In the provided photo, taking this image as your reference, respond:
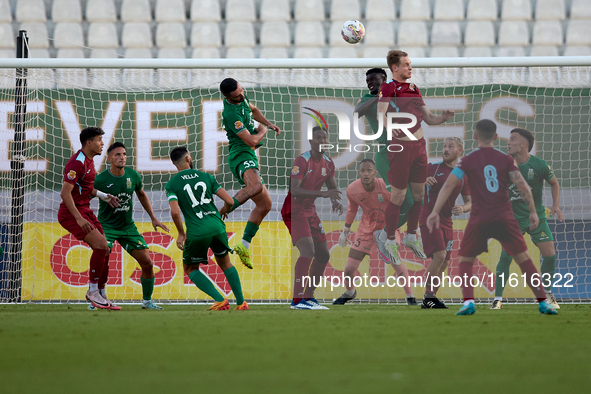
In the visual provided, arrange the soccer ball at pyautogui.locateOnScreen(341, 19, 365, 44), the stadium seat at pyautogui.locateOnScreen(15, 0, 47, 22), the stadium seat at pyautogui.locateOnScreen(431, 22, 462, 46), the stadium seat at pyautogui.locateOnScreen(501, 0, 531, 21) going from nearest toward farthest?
1. the soccer ball at pyautogui.locateOnScreen(341, 19, 365, 44)
2. the stadium seat at pyautogui.locateOnScreen(431, 22, 462, 46)
3. the stadium seat at pyautogui.locateOnScreen(15, 0, 47, 22)
4. the stadium seat at pyautogui.locateOnScreen(501, 0, 531, 21)

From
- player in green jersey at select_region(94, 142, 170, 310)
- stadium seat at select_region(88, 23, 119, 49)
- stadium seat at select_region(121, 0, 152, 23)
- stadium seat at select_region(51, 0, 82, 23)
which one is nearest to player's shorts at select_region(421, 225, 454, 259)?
player in green jersey at select_region(94, 142, 170, 310)

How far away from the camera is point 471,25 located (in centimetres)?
1170

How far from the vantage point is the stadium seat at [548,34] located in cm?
1146

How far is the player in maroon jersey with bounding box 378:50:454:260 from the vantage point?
5.50 m

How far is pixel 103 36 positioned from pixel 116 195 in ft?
21.0

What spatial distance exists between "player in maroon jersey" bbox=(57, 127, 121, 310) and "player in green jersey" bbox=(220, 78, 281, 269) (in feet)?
4.07

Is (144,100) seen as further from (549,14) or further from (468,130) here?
(549,14)

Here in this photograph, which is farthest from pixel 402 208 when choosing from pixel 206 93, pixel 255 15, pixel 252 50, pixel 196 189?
pixel 255 15

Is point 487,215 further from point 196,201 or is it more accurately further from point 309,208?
point 196,201

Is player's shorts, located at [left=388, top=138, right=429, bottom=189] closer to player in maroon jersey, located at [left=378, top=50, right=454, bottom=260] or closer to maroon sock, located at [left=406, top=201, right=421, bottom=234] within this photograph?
player in maroon jersey, located at [left=378, top=50, right=454, bottom=260]

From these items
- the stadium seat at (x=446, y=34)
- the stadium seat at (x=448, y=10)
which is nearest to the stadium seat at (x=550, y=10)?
the stadium seat at (x=448, y=10)

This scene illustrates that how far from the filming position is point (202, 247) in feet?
18.1

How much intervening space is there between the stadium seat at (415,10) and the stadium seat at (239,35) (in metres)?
2.83

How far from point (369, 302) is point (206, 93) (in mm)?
3204
